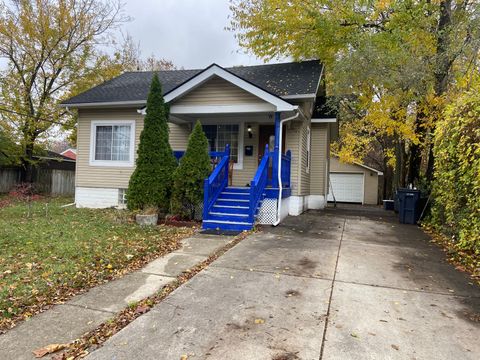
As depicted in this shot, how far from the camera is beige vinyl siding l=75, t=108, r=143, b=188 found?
12094 mm

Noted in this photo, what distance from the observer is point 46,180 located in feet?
63.8

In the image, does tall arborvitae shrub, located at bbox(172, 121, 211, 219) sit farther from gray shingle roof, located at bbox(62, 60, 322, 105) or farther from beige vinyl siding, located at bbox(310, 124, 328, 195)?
beige vinyl siding, located at bbox(310, 124, 328, 195)

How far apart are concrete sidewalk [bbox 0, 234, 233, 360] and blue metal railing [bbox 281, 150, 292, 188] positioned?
15.3 ft

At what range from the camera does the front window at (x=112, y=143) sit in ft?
39.9

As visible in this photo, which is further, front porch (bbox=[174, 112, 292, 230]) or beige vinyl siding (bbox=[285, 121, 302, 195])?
beige vinyl siding (bbox=[285, 121, 302, 195])

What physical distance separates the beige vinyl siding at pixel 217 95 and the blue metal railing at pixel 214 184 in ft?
4.95

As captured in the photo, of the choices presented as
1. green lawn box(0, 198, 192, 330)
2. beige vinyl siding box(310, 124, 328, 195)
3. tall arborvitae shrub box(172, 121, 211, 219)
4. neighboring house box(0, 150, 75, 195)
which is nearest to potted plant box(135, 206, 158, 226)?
green lawn box(0, 198, 192, 330)

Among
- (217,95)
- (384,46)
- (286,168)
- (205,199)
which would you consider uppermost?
(384,46)

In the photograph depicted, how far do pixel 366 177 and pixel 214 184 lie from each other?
1777cm

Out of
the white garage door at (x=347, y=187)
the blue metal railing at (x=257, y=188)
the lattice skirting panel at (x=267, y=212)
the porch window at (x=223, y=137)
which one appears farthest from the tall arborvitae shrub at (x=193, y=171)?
the white garage door at (x=347, y=187)

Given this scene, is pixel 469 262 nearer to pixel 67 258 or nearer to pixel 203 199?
pixel 203 199

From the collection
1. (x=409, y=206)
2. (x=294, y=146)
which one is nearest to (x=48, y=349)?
(x=294, y=146)

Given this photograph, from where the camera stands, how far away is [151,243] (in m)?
6.67

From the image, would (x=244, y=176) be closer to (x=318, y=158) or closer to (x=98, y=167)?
(x=318, y=158)
